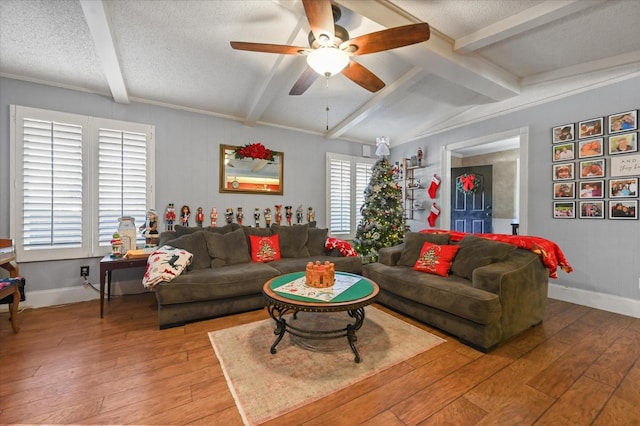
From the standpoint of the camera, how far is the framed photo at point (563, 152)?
Answer: 336cm

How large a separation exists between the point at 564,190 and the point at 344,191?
3.34 m

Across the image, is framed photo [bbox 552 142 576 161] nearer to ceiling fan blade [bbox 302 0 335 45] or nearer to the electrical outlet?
ceiling fan blade [bbox 302 0 335 45]

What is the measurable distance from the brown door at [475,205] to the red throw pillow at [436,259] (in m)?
3.47

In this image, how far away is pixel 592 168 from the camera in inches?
126

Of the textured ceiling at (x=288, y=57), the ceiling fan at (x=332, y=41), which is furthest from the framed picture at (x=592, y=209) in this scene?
the ceiling fan at (x=332, y=41)

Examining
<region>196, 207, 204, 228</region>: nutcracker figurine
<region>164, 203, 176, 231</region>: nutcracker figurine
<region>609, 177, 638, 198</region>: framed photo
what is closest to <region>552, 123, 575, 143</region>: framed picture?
<region>609, 177, 638, 198</region>: framed photo

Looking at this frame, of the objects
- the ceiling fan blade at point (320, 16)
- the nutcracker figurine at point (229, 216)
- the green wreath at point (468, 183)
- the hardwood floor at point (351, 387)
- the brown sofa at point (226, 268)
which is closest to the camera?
the hardwood floor at point (351, 387)

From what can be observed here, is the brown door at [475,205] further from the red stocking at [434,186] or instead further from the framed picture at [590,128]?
the framed picture at [590,128]

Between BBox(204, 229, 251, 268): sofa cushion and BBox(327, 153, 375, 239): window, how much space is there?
Answer: 6.70ft

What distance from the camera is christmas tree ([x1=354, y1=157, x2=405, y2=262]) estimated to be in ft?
15.3

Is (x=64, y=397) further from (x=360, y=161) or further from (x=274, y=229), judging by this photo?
(x=360, y=161)

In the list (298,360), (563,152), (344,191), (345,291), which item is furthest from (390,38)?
(344,191)

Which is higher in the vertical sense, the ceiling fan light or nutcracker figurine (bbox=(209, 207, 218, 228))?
the ceiling fan light

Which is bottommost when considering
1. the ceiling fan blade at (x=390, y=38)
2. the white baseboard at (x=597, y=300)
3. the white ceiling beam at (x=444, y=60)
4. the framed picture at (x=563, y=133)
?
the white baseboard at (x=597, y=300)
